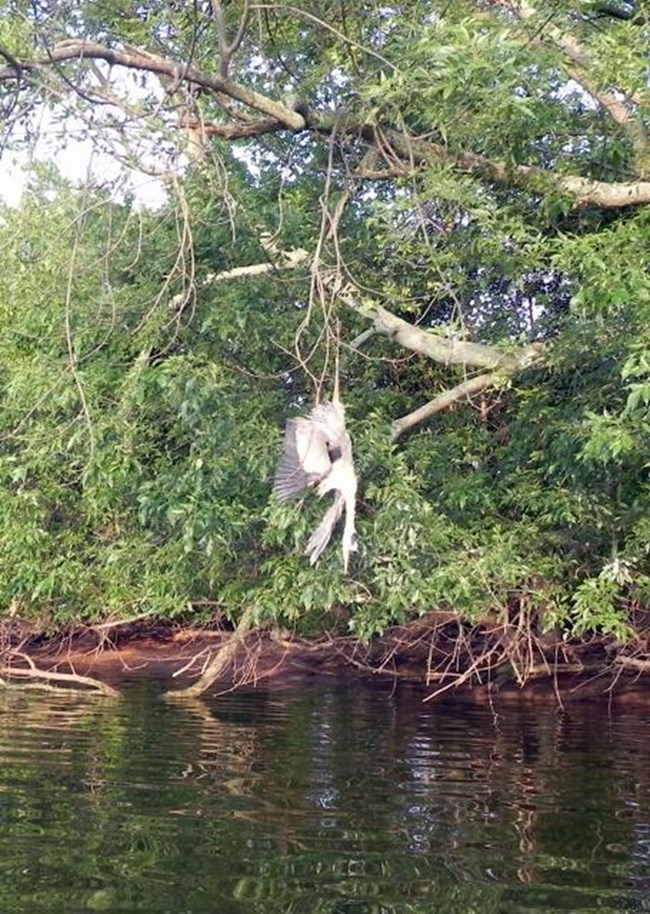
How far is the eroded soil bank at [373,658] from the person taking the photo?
12.3 m

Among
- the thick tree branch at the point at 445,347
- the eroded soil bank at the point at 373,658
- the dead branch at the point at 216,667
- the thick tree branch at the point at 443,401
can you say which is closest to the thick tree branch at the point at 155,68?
the thick tree branch at the point at 445,347

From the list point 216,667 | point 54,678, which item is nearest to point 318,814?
point 216,667

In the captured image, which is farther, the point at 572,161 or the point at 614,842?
the point at 572,161

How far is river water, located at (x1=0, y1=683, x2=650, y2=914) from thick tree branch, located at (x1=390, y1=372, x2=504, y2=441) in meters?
2.60

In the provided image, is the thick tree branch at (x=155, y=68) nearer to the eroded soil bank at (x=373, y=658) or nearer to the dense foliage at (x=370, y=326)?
the dense foliage at (x=370, y=326)

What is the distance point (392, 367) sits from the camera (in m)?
12.0

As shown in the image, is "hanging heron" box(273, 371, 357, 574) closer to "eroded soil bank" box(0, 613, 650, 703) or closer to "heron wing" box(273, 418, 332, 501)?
"heron wing" box(273, 418, 332, 501)

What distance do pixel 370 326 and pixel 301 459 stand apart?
15.2 feet

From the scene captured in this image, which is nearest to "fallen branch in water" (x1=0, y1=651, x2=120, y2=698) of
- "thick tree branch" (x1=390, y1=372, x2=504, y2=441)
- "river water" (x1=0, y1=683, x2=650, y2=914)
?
"river water" (x1=0, y1=683, x2=650, y2=914)

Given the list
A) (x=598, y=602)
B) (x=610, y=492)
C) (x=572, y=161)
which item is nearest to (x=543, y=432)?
(x=610, y=492)

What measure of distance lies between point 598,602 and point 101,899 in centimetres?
594

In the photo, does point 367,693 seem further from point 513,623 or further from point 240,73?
point 240,73

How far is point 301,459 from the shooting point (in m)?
6.52

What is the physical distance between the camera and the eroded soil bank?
12.3m
